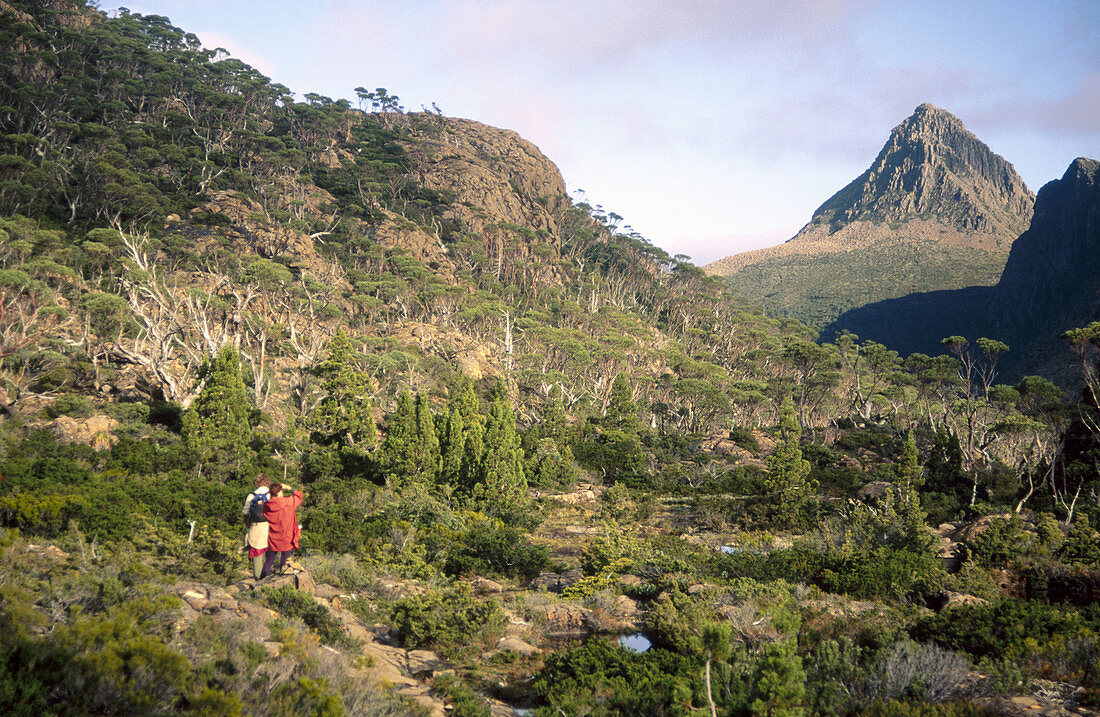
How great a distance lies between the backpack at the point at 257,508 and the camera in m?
8.84

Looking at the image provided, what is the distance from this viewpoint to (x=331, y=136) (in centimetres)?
8031

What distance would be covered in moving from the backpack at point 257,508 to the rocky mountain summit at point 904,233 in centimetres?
12109

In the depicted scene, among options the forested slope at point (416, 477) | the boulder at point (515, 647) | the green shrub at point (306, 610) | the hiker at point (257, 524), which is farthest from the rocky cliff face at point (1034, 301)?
the hiker at point (257, 524)

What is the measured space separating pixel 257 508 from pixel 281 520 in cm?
39

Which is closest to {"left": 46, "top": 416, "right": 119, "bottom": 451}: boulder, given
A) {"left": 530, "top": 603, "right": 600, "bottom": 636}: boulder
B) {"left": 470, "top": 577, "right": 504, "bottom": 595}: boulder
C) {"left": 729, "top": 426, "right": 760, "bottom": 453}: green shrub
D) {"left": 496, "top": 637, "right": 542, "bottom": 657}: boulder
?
{"left": 470, "top": 577, "right": 504, "bottom": 595}: boulder

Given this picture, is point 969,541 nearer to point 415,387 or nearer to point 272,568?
point 272,568

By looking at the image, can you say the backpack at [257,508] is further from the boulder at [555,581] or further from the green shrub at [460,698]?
the boulder at [555,581]

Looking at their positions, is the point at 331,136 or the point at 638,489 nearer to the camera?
the point at 638,489

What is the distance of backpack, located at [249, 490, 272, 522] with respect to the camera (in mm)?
8836

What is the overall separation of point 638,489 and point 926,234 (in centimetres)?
15541

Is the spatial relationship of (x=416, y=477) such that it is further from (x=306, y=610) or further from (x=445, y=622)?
(x=306, y=610)

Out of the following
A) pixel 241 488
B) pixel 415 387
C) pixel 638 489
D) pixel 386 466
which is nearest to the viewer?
pixel 241 488

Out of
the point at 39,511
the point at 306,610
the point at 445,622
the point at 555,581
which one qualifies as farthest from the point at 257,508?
the point at 555,581

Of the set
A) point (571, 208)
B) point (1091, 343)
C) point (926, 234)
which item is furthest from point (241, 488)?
point (926, 234)
